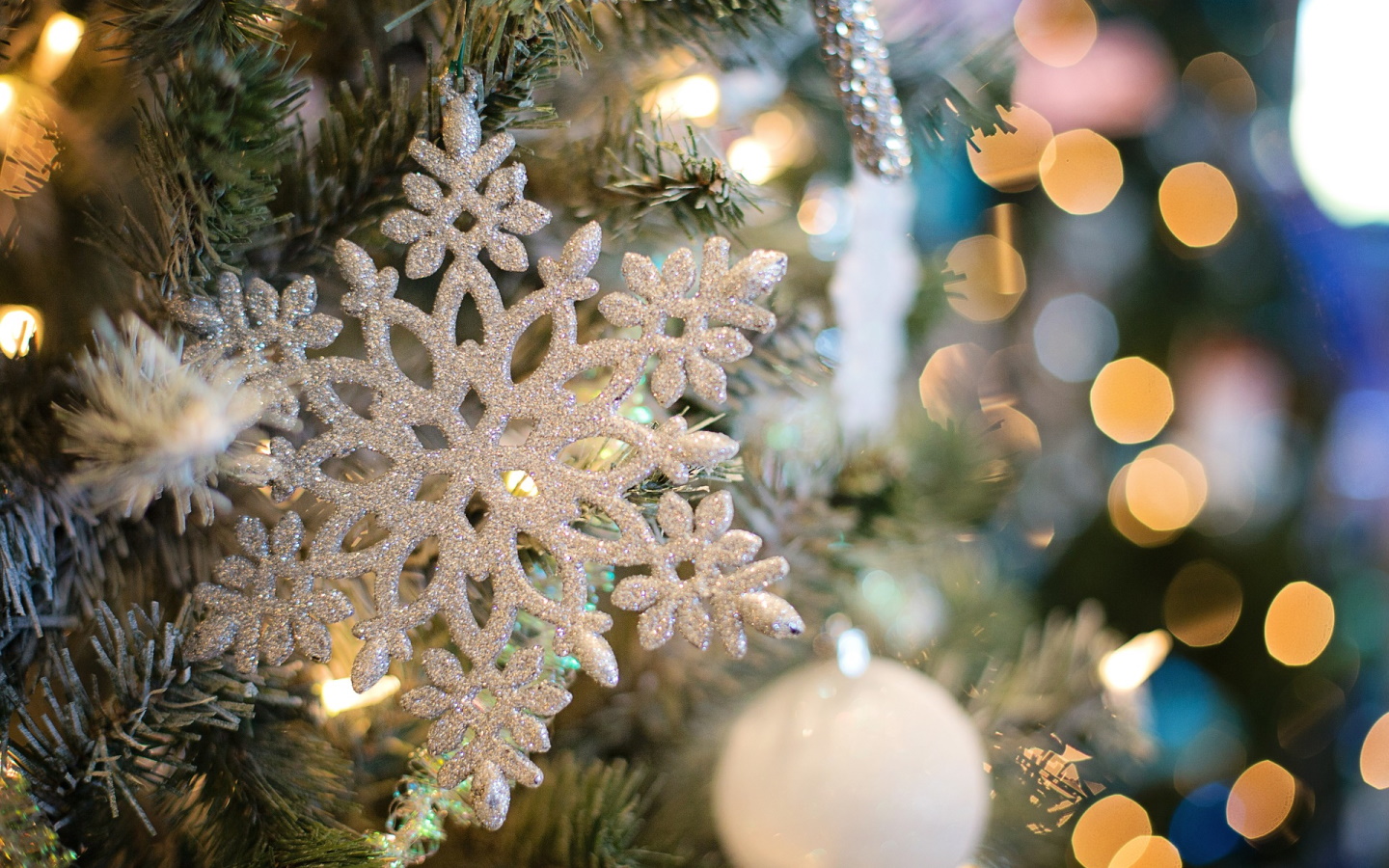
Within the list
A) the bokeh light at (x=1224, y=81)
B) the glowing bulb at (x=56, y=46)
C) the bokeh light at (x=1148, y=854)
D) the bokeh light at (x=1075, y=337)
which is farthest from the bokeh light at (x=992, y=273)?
the glowing bulb at (x=56, y=46)

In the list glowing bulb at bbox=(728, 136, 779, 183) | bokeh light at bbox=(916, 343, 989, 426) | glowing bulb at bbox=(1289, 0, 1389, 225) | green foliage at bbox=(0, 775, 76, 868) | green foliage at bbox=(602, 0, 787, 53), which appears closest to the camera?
green foliage at bbox=(0, 775, 76, 868)

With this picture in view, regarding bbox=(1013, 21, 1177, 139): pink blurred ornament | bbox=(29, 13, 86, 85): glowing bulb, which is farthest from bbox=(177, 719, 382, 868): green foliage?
bbox=(1013, 21, 1177, 139): pink blurred ornament

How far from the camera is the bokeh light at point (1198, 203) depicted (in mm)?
900

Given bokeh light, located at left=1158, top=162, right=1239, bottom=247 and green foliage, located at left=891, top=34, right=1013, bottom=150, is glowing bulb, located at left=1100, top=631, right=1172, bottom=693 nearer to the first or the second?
green foliage, located at left=891, top=34, right=1013, bottom=150

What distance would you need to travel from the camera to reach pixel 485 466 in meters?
0.33

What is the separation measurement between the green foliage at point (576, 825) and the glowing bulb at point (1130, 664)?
272mm

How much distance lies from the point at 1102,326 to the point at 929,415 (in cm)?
59

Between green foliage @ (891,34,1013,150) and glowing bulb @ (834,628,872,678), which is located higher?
green foliage @ (891,34,1013,150)

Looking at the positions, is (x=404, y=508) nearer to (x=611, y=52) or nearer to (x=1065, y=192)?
(x=611, y=52)

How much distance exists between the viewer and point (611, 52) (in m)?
0.42

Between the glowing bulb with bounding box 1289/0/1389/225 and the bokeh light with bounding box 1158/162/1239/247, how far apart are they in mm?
79

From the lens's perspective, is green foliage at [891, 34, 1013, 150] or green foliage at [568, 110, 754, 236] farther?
green foliage at [891, 34, 1013, 150]

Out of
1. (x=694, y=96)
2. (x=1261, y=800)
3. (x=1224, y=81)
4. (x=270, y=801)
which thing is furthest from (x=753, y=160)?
A: (x=1261, y=800)

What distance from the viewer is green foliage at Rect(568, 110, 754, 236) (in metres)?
0.34
